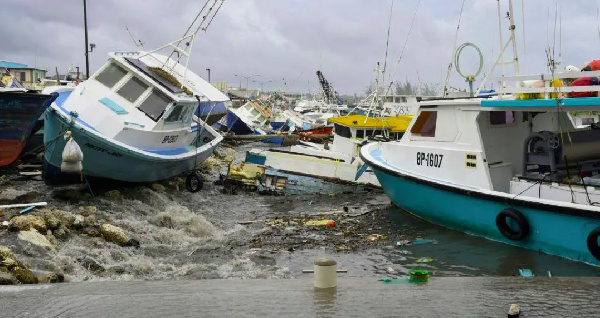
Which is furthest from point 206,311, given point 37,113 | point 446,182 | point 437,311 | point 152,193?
point 37,113

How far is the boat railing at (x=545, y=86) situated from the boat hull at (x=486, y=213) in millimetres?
1926

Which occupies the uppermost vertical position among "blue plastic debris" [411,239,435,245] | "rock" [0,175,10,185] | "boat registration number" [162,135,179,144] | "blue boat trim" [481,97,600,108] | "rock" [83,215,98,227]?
"blue boat trim" [481,97,600,108]

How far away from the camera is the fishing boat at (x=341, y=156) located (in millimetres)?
18031

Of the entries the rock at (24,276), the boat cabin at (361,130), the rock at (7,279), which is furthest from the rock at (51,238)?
the boat cabin at (361,130)

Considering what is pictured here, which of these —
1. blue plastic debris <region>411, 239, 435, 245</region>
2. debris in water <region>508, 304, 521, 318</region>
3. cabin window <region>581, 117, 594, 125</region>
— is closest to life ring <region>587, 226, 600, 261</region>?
blue plastic debris <region>411, 239, 435, 245</region>

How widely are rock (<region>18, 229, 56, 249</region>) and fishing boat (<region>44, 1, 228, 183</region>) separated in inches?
147

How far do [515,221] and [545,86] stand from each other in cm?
244

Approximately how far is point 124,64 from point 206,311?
12.0 meters

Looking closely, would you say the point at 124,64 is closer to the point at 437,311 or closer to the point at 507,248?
the point at 507,248

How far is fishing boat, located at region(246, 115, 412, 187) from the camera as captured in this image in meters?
18.0

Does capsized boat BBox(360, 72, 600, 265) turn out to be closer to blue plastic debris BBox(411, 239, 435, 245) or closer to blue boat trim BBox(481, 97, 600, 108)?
blue boat trim BBox(481, 97, 600, 108)

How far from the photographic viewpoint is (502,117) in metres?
12.4

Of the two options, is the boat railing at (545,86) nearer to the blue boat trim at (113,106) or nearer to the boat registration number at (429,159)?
the boat registration number at (429,159)

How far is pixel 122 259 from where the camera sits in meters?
9.88
